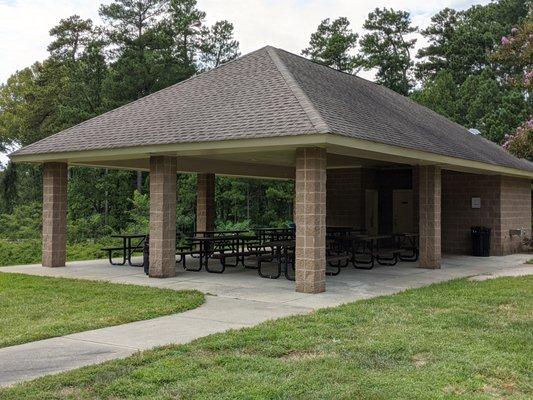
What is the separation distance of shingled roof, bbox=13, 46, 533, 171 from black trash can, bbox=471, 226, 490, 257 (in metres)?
3.01

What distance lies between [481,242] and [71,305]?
14.0 m

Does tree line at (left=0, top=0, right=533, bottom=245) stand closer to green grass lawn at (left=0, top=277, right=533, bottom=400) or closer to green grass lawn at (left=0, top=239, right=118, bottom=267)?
green grass lawn at (left=0, top=239, right=118, bottom=267)

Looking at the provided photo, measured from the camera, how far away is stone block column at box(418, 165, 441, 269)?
571 inches

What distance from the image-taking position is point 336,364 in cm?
557

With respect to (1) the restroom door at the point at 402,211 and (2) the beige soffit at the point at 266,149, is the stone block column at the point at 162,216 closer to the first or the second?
(2) the beige soffit at the point at 266,149

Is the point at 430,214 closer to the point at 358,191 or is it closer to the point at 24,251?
the point at 358,191

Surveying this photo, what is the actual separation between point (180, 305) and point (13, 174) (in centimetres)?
2384

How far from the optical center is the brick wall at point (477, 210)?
1916 centimetres

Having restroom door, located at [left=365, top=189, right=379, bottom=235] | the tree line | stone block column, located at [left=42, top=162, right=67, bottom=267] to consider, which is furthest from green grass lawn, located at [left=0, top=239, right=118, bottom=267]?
restroom door, located at [left=365, top=189, right=379, bottom=235]

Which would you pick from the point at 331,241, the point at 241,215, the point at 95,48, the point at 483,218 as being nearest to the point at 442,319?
the point at 331,241

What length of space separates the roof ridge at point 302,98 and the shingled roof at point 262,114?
18 millimetres

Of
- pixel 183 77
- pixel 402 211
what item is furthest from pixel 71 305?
pixel 183 77

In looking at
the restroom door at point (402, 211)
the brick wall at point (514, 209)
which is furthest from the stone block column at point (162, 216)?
the brick wall at point (514, 209)

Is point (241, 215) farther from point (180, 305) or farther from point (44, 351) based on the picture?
point (44, 351)
